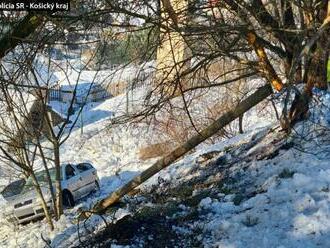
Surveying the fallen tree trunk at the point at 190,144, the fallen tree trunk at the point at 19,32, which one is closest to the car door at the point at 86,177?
the fallen tree trunk at the point at 190,144

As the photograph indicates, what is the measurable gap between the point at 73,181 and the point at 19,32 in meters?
13.3

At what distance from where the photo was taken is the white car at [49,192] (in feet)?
52.4

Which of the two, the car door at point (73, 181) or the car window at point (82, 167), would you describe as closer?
the car door at point (73, 181)

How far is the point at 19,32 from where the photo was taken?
15.6 feet

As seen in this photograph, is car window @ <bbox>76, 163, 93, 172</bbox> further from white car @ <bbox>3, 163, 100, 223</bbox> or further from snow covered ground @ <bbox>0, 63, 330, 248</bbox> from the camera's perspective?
snow covered ground @ <bbox>0, 63, 330, 248</bbox>

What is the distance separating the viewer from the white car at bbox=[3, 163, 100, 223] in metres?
16.0

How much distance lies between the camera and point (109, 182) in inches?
856

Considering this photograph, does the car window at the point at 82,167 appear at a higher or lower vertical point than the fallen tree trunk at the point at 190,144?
lower

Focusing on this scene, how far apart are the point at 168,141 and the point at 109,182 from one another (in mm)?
3515

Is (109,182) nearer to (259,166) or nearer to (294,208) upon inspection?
(259,166)

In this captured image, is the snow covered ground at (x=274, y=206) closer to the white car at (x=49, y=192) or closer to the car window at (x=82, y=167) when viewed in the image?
the white car at (x=49, y=192)

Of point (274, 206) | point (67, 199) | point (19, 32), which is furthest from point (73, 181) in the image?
point (19, 32)

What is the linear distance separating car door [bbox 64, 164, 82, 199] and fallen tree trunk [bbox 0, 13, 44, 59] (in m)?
12.9

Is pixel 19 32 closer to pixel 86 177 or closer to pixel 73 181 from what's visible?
pixel 73 181
